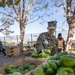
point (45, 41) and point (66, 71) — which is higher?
point (45, 41)

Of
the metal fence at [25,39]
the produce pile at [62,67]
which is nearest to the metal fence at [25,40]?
the metal fence at [25,39]

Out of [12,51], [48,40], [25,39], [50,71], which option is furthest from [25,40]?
[50,71]

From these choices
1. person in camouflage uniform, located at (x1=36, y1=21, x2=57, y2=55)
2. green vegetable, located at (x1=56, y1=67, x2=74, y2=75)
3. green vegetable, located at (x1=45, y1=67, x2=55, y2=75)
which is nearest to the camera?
green vegetable, located at (x1=56, y1=67, x2=74, y2=75)

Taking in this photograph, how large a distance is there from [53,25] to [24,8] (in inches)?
607

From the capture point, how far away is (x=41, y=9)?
2033cm

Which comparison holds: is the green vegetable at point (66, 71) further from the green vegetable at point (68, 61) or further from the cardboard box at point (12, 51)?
the cardboard box at point (12, 51)

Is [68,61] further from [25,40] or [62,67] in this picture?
[25,40]

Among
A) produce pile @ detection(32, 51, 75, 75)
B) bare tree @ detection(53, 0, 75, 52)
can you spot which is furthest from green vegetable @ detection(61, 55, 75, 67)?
bare tree @ detection(53, 0, 75, 52)

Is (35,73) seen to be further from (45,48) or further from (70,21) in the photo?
(70,21)

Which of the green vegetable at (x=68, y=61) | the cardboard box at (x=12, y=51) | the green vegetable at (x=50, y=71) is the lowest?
the cardboard box at (x=12, y=51)

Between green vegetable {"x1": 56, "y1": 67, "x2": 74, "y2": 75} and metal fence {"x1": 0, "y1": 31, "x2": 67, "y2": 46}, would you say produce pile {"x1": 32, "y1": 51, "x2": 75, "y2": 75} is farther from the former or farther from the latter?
metal fence {"x1": 0, "y1": 31, "x2": 67, "y2": 46}

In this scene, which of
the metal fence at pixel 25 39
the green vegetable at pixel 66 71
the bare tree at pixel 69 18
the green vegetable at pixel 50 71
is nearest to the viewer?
the green vegetable at pixel 66 71

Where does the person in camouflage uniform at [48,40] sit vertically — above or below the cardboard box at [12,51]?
above

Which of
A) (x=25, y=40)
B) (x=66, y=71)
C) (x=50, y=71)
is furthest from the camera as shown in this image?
(x=25, y=40)
